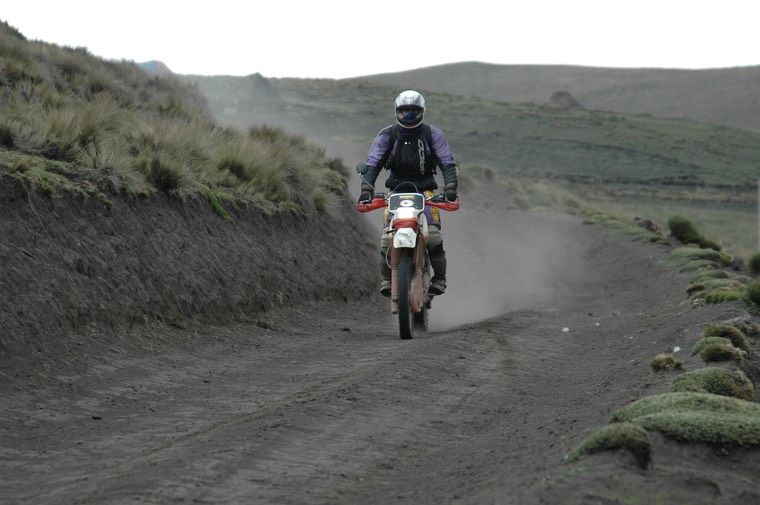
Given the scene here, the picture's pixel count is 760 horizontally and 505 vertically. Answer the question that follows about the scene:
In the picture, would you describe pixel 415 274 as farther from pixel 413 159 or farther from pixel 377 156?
pixel 377 156

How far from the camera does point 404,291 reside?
1145cm

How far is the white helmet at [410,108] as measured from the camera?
1199 cm

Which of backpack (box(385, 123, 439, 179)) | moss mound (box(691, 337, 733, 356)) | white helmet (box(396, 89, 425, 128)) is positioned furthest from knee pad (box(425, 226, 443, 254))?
moss mound (box(691, 337, 733, 356))

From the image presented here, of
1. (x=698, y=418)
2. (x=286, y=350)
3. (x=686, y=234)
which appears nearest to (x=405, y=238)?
(x=286, y=350)

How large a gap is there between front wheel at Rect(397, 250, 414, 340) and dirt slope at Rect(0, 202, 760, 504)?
0.80 feet

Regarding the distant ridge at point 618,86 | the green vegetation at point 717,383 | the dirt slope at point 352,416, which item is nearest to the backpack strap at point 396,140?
the dirt slope at point 352,416

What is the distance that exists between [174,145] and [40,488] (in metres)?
9.74

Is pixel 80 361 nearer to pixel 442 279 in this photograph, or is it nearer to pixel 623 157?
pixel 442 279

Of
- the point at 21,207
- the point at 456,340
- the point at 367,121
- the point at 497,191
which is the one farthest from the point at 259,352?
the point at 367,121

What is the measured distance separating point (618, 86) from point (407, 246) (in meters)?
136

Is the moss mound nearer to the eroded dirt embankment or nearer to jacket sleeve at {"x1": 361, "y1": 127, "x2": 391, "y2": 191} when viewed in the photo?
jacket sleeve at {"x1": 361, "y1": 127, "x2": 391, "y2": 191}

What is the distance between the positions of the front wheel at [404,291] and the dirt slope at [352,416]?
9.6 inches

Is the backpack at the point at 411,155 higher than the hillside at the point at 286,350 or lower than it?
higher

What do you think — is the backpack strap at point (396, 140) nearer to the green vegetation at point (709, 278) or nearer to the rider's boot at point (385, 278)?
the rider's boot at point (385, 278)
